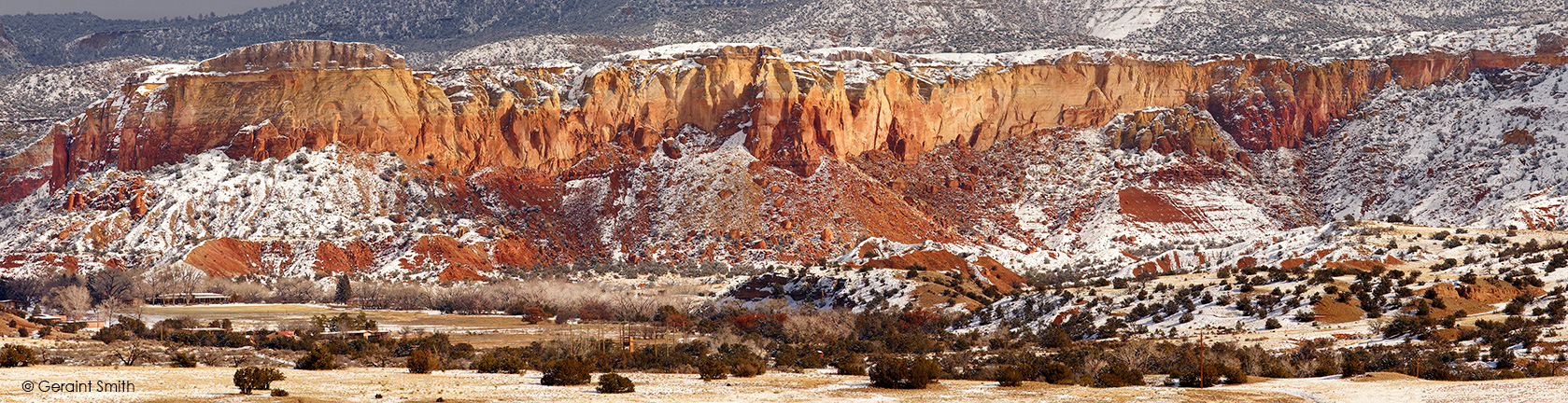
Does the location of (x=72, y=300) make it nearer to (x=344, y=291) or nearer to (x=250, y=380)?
(x=344, y=291)

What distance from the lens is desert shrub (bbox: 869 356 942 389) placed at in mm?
37719

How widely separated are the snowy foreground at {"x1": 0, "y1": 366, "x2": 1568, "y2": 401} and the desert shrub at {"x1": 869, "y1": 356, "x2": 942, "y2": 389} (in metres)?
0.36

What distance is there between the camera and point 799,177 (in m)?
120

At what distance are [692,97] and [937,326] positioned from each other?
5739 cm

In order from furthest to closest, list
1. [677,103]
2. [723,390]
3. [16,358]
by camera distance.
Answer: [677,103]
[16,358]
[723,390]

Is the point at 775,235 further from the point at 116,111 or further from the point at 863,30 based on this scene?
the point at 863,30

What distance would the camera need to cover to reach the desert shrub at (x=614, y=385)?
37188mm

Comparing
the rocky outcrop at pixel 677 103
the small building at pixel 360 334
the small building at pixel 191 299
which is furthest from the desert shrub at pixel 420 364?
the rocky outcrop at pixel 677 103

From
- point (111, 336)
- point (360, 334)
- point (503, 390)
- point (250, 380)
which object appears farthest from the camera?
point (360, 334)

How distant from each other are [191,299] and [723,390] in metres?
70.2

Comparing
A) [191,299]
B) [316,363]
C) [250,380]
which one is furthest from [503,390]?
[191,299]

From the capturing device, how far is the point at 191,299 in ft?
326

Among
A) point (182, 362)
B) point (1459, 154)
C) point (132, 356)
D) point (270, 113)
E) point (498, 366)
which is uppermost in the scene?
point (270, 113)

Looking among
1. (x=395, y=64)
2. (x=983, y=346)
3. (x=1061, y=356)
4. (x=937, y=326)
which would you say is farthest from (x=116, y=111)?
(x=1061, y=356)
